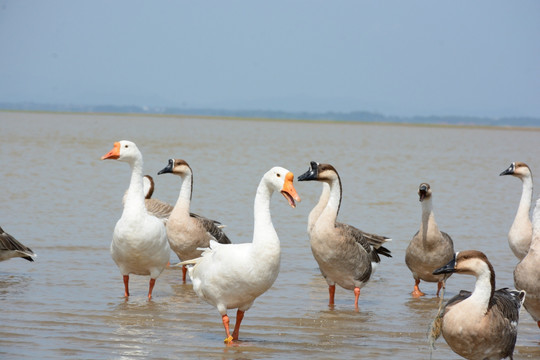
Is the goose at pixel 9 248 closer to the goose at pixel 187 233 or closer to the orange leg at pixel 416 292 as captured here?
the goose at pixel 187 233

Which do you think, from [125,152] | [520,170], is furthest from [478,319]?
[520,170]

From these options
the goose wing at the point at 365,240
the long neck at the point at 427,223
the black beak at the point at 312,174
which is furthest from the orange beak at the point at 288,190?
the long neck at the point at 427,223

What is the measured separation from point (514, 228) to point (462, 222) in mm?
5874

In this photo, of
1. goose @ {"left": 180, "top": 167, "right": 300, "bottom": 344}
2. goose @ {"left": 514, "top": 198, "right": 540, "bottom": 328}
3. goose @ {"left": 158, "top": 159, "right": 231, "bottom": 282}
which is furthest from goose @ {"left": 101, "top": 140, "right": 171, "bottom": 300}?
goose @ {"left": 514, "top": 198, "right": 540, "bottom": 328}

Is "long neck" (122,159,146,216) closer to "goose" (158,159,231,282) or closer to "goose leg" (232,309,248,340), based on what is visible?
"goose" (158,159,231,282)

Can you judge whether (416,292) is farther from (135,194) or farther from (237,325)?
(135,194)

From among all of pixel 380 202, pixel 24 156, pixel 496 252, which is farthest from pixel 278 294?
pixel 24 156

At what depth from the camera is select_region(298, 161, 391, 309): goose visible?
368 inches

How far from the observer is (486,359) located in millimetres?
6730

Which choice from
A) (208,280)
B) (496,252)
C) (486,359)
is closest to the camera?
(486,359)

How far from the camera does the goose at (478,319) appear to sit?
643cm

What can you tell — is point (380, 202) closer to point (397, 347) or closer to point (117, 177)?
point (117, 177)

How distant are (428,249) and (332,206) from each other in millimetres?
1507

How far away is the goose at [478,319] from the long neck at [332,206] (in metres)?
2.91
